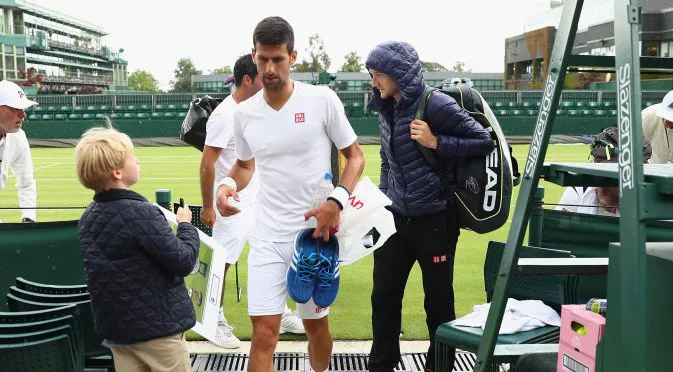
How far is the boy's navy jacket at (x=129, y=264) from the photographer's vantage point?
10.1 feet

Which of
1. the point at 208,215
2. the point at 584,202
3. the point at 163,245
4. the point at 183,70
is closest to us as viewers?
the point at 163,245

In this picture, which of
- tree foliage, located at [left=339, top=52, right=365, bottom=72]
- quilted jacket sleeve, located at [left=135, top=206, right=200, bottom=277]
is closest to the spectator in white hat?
quilted jacket sleeve, located at [left=135, top=206, right=200, bottom=277]

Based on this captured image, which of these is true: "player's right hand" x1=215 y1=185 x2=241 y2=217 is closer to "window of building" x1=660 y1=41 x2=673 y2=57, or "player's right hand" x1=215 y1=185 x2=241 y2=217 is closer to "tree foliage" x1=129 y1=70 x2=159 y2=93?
"window of building" x1=660 y1=41 x2=673 y2=57

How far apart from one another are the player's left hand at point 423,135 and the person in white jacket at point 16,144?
117 inches

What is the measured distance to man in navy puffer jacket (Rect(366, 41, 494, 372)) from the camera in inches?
167

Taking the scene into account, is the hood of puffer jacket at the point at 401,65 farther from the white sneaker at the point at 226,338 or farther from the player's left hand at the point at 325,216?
the white sneaker at the point at 226,338

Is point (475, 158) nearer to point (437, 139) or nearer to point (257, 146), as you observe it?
point (437, 139)

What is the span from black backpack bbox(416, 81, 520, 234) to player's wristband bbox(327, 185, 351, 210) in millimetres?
598

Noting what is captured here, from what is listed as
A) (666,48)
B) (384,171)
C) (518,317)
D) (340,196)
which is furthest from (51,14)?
(518,317)

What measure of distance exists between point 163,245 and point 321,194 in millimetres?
1224

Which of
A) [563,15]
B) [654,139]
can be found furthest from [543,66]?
[563,15]

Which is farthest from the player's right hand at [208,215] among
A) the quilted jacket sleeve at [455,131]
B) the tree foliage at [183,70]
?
the tree foliage at [183,70]

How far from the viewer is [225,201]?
4.19m

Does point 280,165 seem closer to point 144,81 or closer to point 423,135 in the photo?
point 423,135
